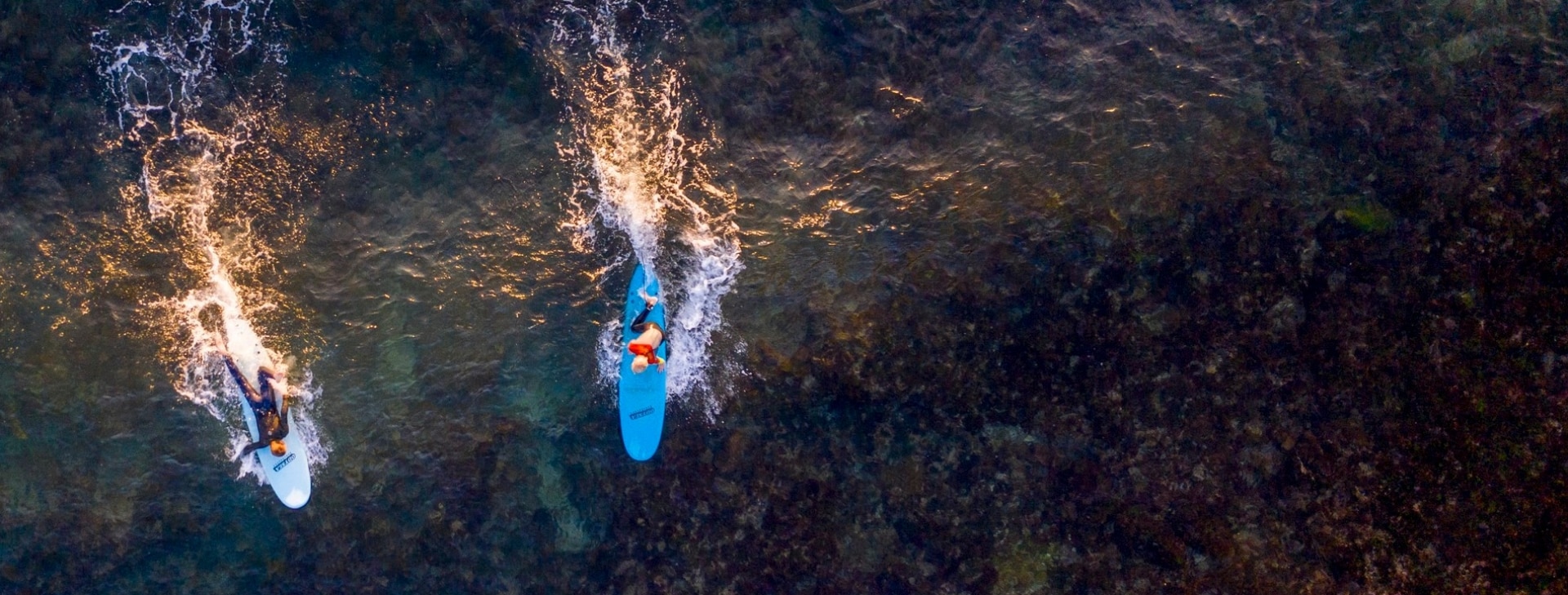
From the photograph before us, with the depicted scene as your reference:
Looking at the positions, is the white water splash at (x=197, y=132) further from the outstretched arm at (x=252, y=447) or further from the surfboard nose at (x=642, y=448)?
the surfboard nose at (x=642, y=448)

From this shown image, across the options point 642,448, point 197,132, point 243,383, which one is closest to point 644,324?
point 642,448

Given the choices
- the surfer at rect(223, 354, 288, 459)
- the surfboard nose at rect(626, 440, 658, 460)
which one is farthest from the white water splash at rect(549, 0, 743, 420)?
the surfer at rect(223, 354, 288, 459)

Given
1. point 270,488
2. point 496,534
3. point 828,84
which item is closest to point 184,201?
point 270,488

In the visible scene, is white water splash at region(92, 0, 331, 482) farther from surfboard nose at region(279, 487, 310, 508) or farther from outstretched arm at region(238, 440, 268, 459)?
surfboard nose at region(279, 487, 310, 508)

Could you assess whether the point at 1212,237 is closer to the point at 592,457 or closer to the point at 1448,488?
the point at 1448,488

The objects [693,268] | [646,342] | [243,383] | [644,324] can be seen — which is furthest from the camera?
[693,268]

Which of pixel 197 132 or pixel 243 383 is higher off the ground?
pixel 197 132

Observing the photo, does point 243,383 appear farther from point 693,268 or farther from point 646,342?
point 693,268

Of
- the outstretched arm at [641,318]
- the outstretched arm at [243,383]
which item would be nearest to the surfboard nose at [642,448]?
the outstretched arm at [641,318]
